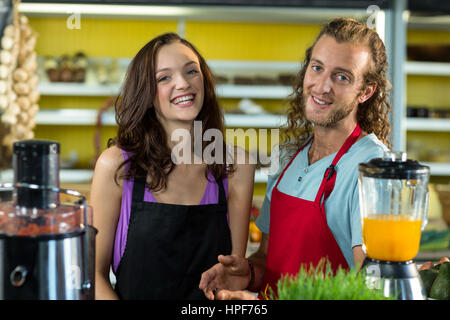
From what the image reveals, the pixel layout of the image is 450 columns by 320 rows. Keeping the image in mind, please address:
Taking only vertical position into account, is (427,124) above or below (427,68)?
below

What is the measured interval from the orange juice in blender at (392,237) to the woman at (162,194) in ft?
2.31

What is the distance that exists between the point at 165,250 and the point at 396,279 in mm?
818

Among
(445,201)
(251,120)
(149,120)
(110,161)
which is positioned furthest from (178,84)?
(251,120)

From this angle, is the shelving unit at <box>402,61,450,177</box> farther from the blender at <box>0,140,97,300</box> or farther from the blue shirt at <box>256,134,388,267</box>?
the blender at <box>0,140,97,300</box>

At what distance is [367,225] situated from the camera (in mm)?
1229

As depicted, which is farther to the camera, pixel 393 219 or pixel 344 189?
pixel 344 189

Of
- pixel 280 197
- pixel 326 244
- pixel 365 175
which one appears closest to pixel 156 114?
pixel 280 197

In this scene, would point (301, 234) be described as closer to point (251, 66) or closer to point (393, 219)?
point (393, 219)

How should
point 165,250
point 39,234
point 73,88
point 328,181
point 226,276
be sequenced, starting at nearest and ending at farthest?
1. point 39,234
2. point 226,276
3. point 328,181
4. point 165,250
5. point 73,88

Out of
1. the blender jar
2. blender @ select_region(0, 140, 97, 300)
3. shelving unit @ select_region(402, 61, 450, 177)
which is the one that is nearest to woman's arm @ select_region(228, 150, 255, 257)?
the blender jar

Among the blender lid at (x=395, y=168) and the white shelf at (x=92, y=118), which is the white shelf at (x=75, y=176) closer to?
the white shelf at (x=92, y=118)

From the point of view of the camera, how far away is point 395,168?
115 centimetres
